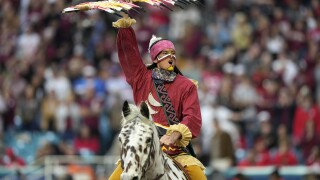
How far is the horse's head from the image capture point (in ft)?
33.2

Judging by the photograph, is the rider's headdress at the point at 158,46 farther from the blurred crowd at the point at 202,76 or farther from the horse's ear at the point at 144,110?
the blurred crowd at the point at 202,76

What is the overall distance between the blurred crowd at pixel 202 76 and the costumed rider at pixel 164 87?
8.68 metres

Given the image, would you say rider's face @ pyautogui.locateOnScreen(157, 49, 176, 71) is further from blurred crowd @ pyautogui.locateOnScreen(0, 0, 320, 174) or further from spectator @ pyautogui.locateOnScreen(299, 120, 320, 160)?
spectator @ pyautogui.locateOnScreen(299, 120, 320, 160)

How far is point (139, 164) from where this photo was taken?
10.2 m

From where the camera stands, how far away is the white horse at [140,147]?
33.3 feet

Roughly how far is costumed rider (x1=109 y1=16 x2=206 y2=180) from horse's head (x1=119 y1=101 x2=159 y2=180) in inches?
42.7

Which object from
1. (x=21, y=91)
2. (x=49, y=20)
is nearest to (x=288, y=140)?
(x=21, y=91)

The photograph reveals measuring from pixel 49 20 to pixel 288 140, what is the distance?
903 centimetres

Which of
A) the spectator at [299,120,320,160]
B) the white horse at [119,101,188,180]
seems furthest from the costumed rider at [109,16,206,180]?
the spectator at [299,120,320,160]

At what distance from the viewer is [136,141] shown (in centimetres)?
1030

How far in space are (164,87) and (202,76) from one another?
13167 millimetres

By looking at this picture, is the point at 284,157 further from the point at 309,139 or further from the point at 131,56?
the point at 131,56

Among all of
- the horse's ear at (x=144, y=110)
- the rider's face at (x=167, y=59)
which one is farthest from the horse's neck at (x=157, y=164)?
the rider's face at (x=167, y=59)

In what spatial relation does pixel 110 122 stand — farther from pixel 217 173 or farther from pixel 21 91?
pixel 217 173
